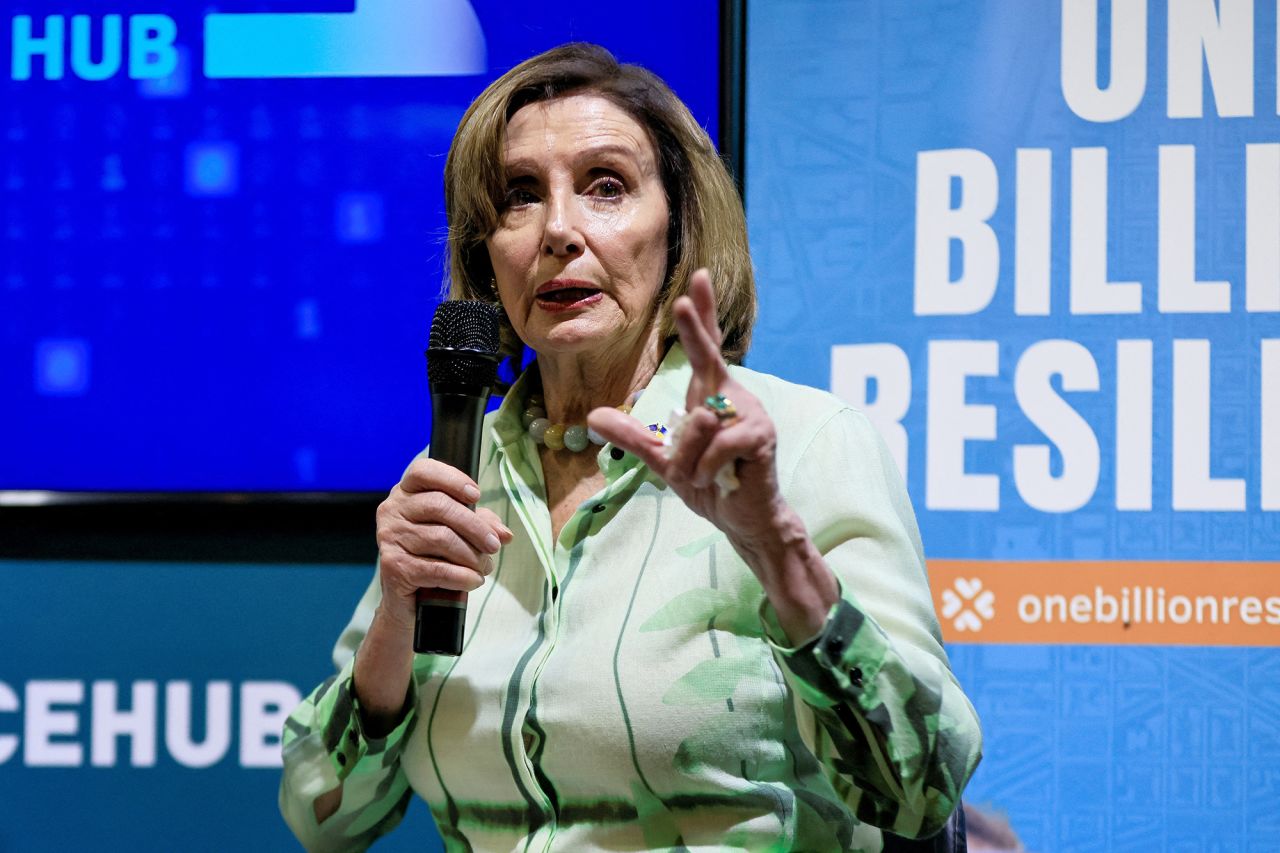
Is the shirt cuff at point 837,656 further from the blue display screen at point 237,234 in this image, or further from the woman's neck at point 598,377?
the blue display screen at point 237,234

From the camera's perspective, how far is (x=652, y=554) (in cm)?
152

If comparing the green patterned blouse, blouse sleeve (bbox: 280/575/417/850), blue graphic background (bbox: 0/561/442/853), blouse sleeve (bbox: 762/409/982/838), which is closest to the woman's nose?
the green patterned blouse

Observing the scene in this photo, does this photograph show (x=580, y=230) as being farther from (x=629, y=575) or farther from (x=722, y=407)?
(x=722, y=407)

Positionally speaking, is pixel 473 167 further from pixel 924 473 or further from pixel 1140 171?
pixel 1140 171

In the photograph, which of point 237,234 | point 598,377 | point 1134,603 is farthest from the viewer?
point 237,234

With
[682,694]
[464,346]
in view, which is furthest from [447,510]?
[682,694]

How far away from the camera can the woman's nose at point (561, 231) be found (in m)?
1.60

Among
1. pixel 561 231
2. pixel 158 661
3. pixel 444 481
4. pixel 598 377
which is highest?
pixel 561 231

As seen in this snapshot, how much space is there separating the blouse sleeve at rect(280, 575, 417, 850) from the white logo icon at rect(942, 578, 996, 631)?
0.95 m

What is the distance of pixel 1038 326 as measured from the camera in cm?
220

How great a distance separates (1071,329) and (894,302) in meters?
0.29

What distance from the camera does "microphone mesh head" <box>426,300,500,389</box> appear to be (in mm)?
1389

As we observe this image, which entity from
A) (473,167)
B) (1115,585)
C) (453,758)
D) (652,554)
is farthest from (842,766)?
(1115,585)

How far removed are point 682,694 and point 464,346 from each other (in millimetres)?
429
